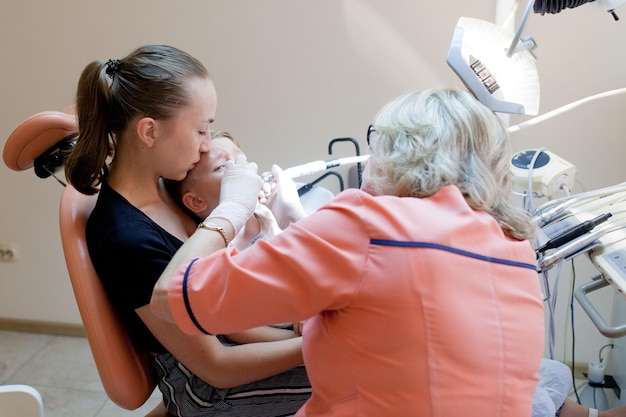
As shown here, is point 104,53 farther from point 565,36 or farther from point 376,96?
point 565,36

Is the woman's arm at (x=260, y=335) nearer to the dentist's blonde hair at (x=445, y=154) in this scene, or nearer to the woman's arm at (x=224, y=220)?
the woman's arm at (x=224, y=220)

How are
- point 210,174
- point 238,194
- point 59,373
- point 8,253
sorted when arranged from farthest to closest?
point 8,253 < point 59,373 < point 210,174 < point 238,194

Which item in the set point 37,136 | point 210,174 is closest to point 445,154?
point 210,174

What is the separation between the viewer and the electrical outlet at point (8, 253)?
8.50 feet

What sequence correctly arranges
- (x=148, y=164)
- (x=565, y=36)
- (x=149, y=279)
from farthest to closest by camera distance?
(x=565, y=36) < (x=148, y=164) < (x=149, y=279)

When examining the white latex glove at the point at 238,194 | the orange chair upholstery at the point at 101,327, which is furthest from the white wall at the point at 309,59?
the orange chair upholstery at the point at 101,327

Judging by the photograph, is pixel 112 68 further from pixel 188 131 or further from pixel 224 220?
pixel 224 220

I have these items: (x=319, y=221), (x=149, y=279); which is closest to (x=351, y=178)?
(x=149, y=279)

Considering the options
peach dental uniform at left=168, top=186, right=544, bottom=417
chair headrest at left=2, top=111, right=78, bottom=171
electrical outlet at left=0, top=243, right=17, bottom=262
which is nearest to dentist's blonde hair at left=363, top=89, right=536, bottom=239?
peach dental uniform at left=168, top=186, right=544, bottom=417

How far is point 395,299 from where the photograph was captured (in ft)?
2.80

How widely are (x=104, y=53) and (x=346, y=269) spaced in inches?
67.7

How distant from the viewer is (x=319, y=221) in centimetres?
88

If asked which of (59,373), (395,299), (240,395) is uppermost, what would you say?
(395,299)

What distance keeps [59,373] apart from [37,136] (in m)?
1.58
